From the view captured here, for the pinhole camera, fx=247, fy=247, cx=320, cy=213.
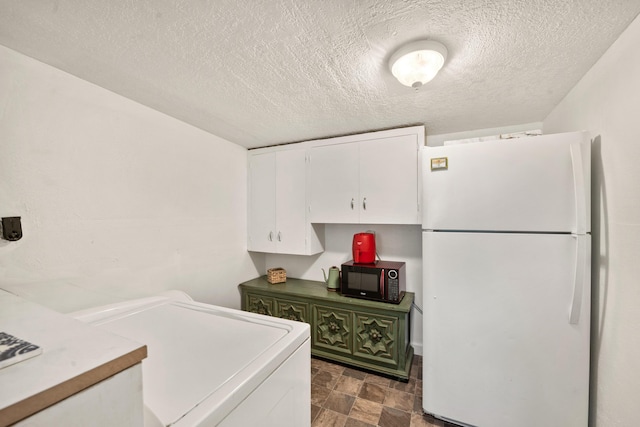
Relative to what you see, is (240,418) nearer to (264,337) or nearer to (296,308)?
(264,337)

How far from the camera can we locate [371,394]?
1.88 metres

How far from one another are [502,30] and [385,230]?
1.73m

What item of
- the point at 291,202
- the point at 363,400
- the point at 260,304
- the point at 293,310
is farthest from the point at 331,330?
the point at 291,202

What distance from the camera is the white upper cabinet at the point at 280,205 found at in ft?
8.20

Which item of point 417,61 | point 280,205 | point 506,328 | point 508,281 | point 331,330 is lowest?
point 331,330

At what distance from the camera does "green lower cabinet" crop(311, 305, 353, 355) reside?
7.19 feet

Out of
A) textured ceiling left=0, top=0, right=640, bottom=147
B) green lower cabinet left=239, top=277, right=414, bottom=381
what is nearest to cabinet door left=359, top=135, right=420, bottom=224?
textured ceiling left=0, top=0, right=640, bottom=147

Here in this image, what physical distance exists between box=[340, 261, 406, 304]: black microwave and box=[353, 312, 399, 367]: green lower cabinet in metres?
0.17

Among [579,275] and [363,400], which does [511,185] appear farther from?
[363,400]

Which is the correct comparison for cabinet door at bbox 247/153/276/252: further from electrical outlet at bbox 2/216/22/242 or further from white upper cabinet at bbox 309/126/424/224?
electrical outlet at bbox 2/216/22/242

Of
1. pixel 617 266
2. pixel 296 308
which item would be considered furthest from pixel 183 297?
pixel 617 266

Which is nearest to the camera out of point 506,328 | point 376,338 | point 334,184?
point 506,328

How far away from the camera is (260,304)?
2525 millimetres

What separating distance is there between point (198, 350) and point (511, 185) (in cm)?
176
